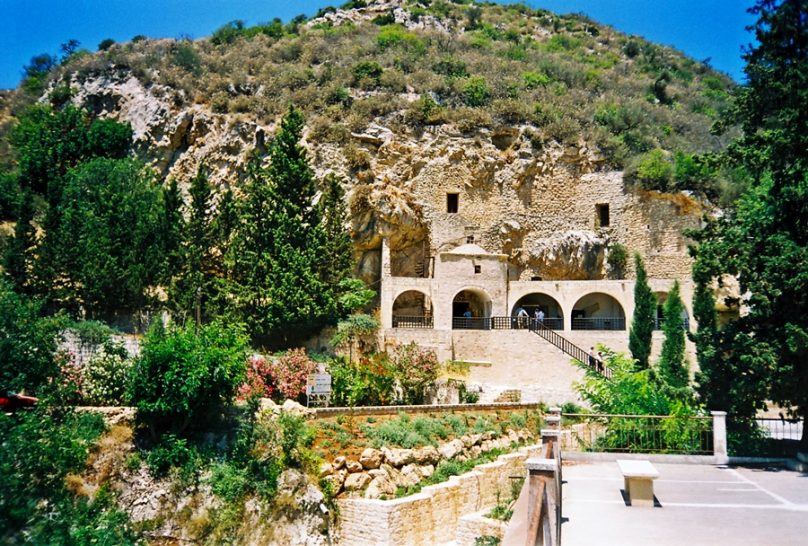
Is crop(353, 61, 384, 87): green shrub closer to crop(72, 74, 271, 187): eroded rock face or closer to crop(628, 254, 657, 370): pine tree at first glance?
crop(72, 74, 271, 187): eroded rock face

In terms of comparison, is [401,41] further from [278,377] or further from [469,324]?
[278,377]

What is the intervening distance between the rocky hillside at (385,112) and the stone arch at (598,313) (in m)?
4.61

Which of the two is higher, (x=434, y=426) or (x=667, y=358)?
(x=667, y=358)

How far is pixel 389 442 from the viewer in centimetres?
1584

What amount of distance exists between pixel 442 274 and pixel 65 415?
15762 mm

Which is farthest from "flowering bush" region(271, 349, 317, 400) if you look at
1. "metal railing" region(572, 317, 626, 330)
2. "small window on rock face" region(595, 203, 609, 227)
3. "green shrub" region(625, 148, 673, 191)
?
"green shrub" region(625, 148, 673, 191)

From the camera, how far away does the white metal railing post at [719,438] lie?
1286 centimetres

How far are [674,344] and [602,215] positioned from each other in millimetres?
9780

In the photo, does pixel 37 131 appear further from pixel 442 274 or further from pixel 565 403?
pixel 565 403

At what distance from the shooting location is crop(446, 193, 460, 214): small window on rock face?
3108cm

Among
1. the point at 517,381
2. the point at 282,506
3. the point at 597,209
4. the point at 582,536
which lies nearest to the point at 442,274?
the point at 517,381

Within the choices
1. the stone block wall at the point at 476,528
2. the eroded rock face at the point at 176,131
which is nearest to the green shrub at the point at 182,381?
the stone block wall at the point at 476,528

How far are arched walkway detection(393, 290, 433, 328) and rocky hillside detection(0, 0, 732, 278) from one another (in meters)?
2.19

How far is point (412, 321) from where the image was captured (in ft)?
93.2
